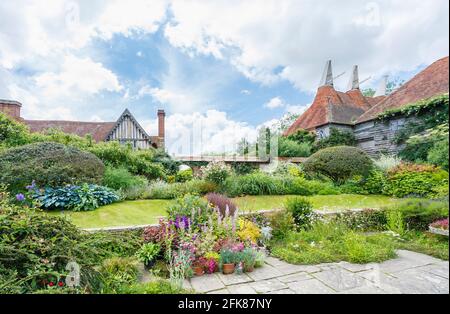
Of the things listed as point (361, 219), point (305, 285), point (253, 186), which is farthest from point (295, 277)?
point (253, 186)

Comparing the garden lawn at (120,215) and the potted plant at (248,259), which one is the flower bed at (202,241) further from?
the garden lawn at (120,215)

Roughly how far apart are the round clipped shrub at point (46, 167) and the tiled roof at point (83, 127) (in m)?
10.6

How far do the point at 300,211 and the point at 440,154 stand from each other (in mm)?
3172

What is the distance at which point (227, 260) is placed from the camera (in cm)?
270

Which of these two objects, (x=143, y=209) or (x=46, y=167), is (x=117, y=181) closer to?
(x=46, y=167)

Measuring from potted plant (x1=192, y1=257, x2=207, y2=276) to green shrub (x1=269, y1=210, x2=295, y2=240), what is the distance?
1.48 metres

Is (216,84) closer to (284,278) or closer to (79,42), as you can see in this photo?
(79,42)

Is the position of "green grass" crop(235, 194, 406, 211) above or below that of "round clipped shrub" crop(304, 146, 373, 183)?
below

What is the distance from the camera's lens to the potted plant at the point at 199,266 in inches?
103

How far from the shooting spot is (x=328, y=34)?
1.84m

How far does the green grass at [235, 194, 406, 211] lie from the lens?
14.0 feet

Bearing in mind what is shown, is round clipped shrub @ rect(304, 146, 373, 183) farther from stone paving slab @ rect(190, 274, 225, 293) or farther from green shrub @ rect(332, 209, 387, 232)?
stone paving slab @ rect(190, 274, 225, 293)

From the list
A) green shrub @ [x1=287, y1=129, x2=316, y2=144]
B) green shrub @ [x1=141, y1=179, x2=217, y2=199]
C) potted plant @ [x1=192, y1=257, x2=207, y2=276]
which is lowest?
potted plant @ [x1=192, y1=257, x2=207, y2=276]

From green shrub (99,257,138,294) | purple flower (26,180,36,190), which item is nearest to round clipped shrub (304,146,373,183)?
green shrub (99,257,138,294)
